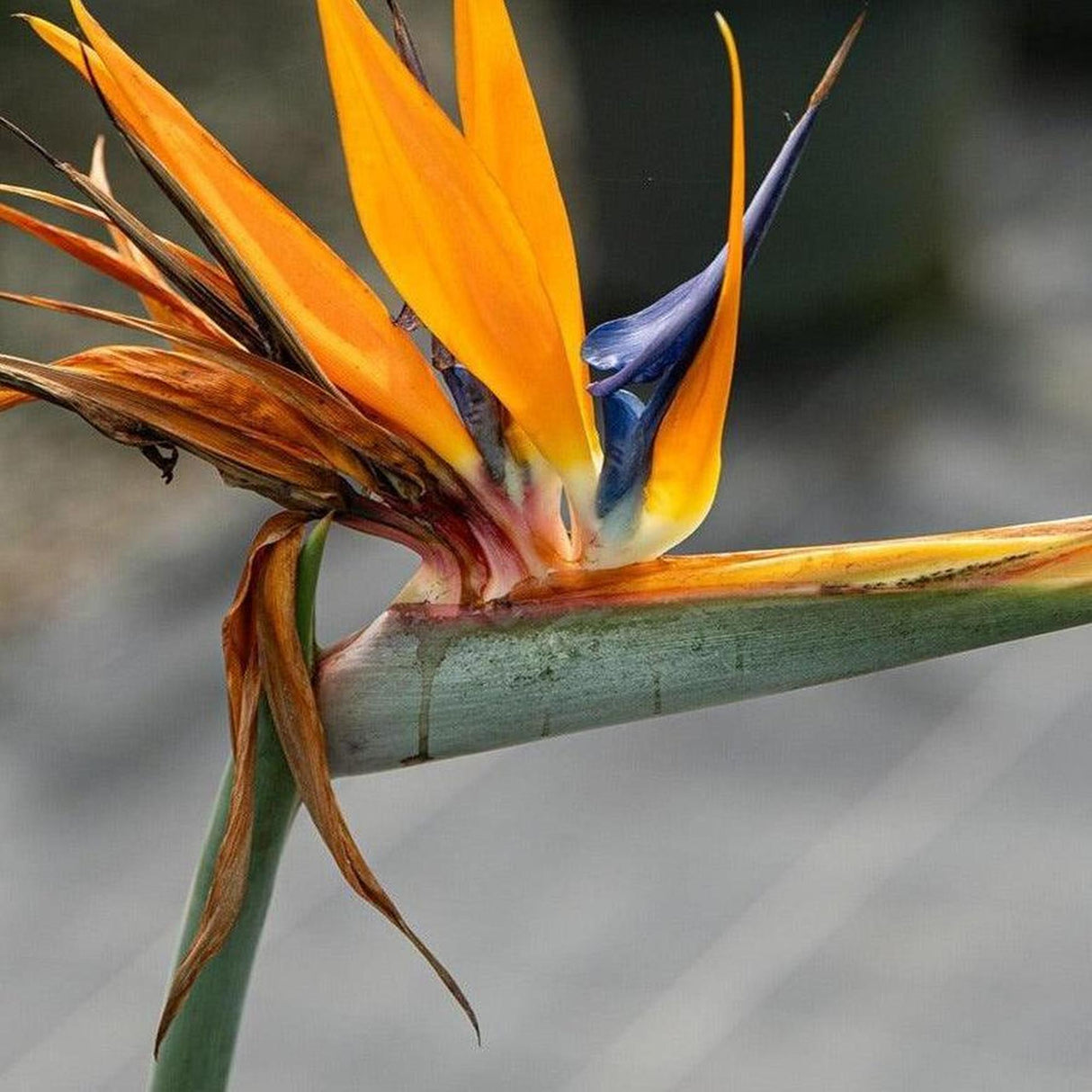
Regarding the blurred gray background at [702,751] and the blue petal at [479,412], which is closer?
the blue petal at [479,412]

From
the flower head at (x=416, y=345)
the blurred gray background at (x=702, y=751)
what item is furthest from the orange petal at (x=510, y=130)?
the blurred gray background at (x=702, y=751)

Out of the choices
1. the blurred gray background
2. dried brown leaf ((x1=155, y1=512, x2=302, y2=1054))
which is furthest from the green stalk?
the blurred gray background

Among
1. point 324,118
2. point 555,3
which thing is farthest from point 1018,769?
point 324,118

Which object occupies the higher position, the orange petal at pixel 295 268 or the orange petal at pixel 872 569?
the orange petal at pixel 295 268

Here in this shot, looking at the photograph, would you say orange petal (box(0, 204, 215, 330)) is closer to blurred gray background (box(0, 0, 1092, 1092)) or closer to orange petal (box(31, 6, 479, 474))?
orange petal (box(31, 6, 479, 474))

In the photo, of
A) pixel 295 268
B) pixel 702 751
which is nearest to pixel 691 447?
pixel 295 268

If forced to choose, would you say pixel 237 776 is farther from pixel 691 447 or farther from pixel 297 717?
pixel 691 447

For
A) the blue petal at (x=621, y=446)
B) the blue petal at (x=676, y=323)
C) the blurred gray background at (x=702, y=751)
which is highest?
the blue petal at (x=676, y=323)

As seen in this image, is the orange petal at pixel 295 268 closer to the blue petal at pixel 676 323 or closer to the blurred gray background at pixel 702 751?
the blue petal at pixel 676 323
